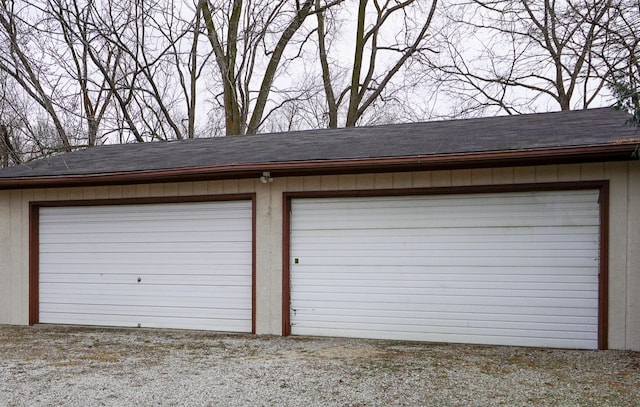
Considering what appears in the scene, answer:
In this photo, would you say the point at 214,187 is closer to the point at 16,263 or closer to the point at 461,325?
the point at 16,263

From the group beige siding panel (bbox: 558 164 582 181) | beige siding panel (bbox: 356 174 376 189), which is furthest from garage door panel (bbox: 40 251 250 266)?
beige siding panel (bbox: 558 164 582 181)

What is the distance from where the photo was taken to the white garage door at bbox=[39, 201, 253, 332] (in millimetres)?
8117

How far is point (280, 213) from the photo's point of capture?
307 inches

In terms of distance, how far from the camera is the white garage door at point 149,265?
812 centimetres

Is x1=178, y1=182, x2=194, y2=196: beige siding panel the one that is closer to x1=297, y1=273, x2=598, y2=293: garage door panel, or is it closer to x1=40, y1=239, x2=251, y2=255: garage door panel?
x1=40, y1=239, x2=251, y2=255: garage door panel

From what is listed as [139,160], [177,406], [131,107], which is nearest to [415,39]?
[131,107]

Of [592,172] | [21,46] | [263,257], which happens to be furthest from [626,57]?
[21,46]

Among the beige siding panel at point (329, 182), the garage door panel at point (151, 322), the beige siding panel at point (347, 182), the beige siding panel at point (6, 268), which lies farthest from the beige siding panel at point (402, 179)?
the beige siding panel at point (6, 268)

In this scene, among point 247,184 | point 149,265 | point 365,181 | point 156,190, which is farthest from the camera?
point 149,265

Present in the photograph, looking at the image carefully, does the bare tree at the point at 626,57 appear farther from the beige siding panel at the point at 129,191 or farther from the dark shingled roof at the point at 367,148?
the beige siding panel at the point at 129,191

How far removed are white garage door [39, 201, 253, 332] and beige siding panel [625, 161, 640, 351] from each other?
4.78m

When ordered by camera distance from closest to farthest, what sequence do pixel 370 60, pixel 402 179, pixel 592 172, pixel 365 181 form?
1. pixel 592 172
2. pixel 402 179
3. pixel 365 181
4. pixel 370 60

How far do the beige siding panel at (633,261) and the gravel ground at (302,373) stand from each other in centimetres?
30

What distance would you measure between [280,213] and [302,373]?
277cm
